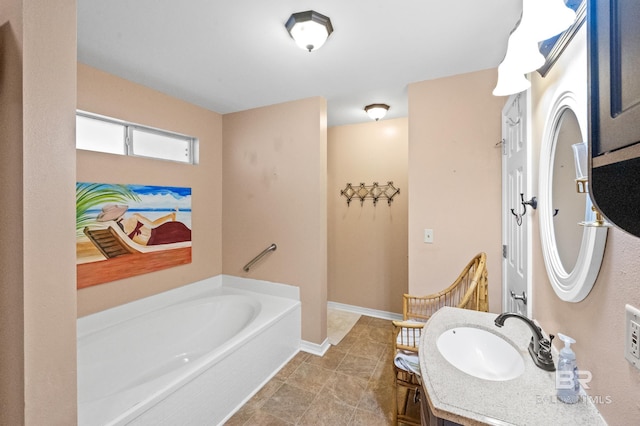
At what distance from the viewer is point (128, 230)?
2.26 m

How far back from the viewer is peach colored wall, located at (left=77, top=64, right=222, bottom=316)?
2.03m

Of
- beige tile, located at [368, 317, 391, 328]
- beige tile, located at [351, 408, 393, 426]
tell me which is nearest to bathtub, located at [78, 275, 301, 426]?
beige tile, located at [351, 408, 393, 426]

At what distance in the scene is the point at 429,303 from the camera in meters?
2.12

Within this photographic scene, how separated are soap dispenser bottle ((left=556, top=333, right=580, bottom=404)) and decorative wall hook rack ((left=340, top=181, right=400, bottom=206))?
8.11 ft

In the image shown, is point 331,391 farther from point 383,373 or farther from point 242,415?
point 242,415

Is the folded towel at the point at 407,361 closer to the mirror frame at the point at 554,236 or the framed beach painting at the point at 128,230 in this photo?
the mirror frame at the point at 554,236

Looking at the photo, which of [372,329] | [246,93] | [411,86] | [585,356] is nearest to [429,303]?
[372,329]

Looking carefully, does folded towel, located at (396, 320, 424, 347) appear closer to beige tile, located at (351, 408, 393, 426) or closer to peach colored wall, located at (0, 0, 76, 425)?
beige tile, located at (351, 408, 393, 426)

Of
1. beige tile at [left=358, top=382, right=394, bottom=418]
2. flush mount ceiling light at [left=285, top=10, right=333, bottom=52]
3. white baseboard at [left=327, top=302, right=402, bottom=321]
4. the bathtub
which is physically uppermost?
flush mount ceiling light at [left=285, top=10, right=333, bottom=52]

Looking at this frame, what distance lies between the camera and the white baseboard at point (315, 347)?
2.53 meters

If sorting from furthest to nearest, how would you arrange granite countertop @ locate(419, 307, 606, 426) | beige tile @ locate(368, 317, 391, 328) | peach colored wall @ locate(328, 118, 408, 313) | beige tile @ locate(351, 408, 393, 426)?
1. peach colored wall @ locate(328, 118, 408, 313)
2. beige tile @ locate(368, 317, 391, 328)
3. beige tile @ locate(351, 408, 393, 426)
4. granite countertop @ locate(419, 307, 606, 426)

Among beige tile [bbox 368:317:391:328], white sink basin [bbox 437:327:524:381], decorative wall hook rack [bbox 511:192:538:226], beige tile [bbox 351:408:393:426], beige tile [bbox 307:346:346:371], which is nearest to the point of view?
white sink basin [bbox 437:327:524:381]

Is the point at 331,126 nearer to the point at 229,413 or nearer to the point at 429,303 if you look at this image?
the point at 429,303

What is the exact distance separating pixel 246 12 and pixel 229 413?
2.51 metres
